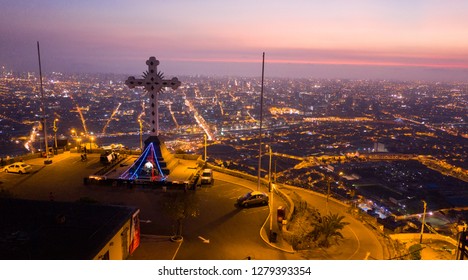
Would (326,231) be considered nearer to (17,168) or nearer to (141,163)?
(141,163)

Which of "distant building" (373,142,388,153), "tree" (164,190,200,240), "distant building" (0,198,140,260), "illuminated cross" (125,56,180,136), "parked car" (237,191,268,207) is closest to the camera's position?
"distant building" (0,198,140,260)

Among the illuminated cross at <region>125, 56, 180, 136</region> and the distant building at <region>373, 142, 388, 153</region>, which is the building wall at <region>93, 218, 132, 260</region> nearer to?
the illuminated cross at <region>125, 56, 180, 136</region>

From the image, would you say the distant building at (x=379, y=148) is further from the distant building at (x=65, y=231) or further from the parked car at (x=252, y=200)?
the distant building at (x=65, y=231)

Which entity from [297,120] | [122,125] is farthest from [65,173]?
[297,120]

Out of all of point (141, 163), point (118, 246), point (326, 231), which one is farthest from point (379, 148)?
point (118, 246)

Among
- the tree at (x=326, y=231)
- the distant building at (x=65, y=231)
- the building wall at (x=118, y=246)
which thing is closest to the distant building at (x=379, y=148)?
the tree at (x=326, y=231)

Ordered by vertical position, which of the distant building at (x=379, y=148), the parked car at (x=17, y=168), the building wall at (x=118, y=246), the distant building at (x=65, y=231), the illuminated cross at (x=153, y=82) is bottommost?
the distant building at (x=379, y=148)

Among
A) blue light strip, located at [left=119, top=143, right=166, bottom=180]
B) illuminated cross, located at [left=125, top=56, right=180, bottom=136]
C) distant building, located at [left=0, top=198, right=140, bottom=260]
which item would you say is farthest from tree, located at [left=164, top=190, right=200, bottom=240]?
illuminated cross, located at [left=125, top=56, right=180, bottom=136]
